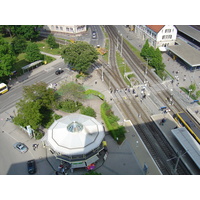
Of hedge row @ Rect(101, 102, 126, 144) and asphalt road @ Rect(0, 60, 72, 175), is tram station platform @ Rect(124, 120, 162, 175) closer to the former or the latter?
hedge row @ Rect(101, 102, 126, 144)

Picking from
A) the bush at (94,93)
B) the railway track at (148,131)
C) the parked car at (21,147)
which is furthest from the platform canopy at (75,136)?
the bush at (94,93)

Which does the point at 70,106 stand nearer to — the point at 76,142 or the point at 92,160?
the point at 76,142

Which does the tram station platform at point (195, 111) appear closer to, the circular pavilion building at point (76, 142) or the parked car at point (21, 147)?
the circular pavilion building at point (76, 142)

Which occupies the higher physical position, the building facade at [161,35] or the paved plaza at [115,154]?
the building facade at [161,35]

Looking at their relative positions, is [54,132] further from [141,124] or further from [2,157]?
[141,124]

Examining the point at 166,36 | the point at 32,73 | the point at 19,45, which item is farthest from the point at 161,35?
the point at 19,45

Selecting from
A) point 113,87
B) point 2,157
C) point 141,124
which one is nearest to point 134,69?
point 113,87

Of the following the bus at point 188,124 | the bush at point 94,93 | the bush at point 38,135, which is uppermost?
the bush at point 94,93
